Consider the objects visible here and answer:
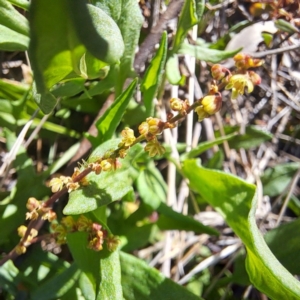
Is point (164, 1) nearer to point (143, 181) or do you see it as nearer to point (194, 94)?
point (194, 94)

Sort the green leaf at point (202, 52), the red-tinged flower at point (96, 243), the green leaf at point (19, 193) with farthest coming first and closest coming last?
1. the green leaf at point (202, 52)
2. the green leaf at point (19, 193)
3. the red-tinged flower at point (96, 243)

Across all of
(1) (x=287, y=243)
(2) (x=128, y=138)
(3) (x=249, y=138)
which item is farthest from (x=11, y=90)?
(1) (x=287, y=243)

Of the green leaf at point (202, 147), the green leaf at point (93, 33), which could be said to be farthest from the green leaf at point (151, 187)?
the green leaf at point (93, 33)

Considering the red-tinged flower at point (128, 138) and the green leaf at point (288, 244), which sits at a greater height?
the red-tinged flower at point (128, 138)

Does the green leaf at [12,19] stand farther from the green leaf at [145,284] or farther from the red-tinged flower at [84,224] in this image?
the green leaf at [145,284]

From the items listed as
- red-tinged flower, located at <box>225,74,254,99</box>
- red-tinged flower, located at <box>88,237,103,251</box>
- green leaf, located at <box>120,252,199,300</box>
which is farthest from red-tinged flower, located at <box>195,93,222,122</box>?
green leaf, located at <box>120,252,199,300</box>

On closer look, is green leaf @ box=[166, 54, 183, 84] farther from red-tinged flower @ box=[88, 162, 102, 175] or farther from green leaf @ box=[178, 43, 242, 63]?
red-tinged flower @ box=[88, 162, 102, 175]
